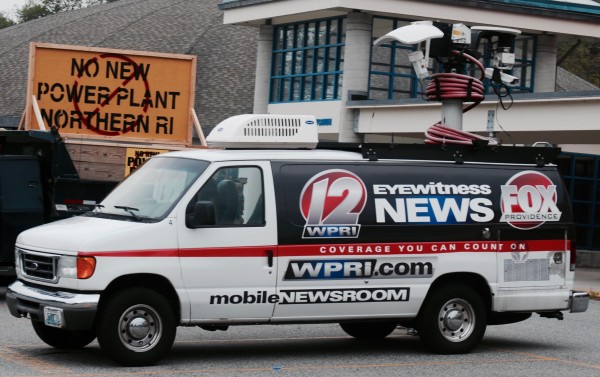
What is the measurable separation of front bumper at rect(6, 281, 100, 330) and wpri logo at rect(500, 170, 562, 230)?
4534 millimetres

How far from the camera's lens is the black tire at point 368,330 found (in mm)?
13523

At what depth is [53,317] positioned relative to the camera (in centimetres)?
1084

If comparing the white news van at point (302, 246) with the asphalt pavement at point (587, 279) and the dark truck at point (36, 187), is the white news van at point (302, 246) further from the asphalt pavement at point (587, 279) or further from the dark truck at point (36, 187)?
the asphalt pavement at point (587, 279)

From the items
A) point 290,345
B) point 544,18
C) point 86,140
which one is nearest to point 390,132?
point 544,18

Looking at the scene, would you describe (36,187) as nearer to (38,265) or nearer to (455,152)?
(38,265)

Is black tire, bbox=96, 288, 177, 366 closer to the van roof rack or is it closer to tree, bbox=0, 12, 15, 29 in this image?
the van roof rack

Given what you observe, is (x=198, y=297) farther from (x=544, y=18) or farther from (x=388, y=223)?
(x=544, y=18)

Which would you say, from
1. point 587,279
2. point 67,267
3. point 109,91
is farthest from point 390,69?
point 67,267

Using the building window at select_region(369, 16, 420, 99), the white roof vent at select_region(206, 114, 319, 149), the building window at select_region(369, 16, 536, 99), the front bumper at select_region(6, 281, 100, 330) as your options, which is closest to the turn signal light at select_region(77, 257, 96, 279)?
the front bumper at select_region(6, 281, 100, 330)

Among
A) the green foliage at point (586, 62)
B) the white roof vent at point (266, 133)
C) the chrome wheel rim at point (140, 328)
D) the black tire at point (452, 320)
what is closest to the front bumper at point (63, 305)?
the chrome wheel rim at point (140, 328)

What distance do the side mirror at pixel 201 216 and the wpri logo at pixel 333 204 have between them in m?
1.00

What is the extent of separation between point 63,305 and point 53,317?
0.54 feet

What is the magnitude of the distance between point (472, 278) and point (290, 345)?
6.90ft

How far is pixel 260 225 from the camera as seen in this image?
37.9 feet
